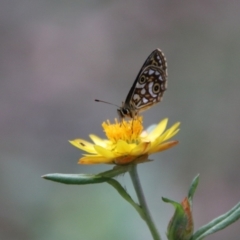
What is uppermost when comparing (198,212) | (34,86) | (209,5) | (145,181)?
(209,5)

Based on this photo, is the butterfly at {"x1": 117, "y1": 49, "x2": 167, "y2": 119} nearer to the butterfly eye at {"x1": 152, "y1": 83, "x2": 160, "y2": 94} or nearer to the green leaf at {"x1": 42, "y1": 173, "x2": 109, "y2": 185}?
the butterfly eye at {"x1": 152, "y1": 83, "x2": 160, "y2": 94}

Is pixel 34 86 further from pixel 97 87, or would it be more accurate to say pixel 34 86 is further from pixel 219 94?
pixel 219 94

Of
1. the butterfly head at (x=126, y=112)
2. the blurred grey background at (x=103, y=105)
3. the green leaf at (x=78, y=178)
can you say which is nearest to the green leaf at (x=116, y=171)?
the green leaf at (x=78, y=178)

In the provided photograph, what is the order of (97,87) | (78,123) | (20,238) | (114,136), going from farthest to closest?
(97,87)
(78,123)
(20,238)
(114,136)

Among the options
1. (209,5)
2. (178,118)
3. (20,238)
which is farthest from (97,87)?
(20,238)

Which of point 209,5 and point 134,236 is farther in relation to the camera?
point 209,5

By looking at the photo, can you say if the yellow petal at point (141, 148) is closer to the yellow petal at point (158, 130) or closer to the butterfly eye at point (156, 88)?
the yellow petal at point (158, 130)
